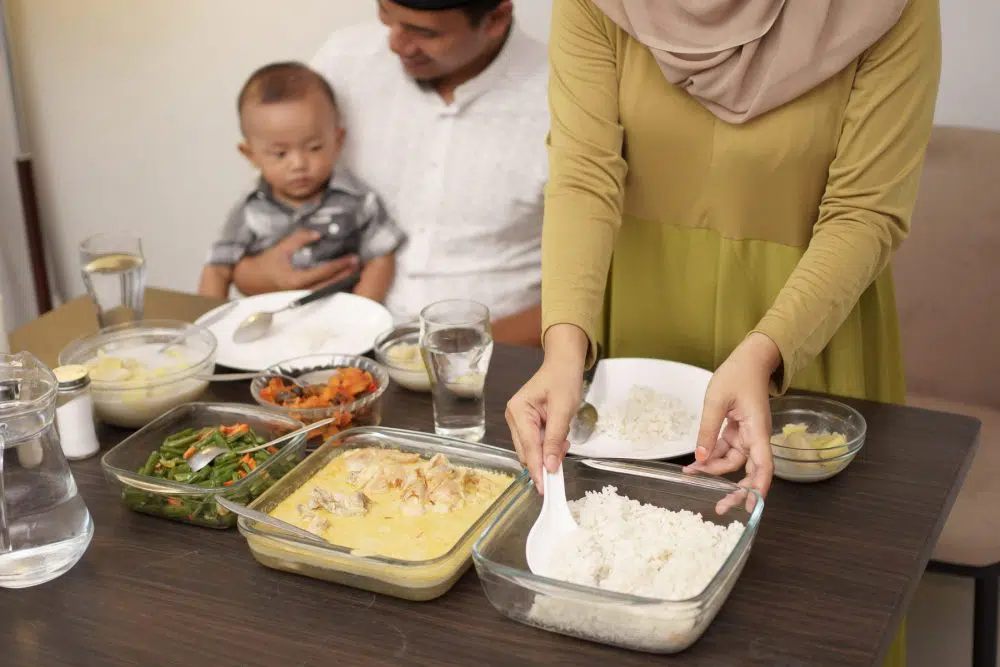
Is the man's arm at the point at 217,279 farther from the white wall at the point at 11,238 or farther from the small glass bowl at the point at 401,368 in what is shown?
the small glass bowl at the point at 401,368

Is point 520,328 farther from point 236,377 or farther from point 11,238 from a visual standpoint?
point 11,238

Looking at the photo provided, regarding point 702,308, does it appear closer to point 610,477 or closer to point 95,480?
point 610,477

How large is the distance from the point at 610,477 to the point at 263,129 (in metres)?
1.97

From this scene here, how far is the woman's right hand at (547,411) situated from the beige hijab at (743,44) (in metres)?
0.47

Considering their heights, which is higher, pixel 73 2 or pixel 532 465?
pixel 73 2

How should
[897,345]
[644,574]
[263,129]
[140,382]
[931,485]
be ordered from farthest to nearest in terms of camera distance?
[263,129] → [897,345] → [140,382] → [931,485] → [644,574]

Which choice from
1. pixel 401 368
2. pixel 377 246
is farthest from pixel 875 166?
pixel 377 246

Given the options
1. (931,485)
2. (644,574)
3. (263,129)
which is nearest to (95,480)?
(644,574)

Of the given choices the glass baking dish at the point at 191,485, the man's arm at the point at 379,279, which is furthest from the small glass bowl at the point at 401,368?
the man's arm at the point at 379,279

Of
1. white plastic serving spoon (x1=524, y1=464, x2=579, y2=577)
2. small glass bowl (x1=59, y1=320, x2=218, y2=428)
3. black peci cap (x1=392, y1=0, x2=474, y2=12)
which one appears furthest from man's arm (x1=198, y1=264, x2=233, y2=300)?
white plastic serving spoon (x1=524, y1=464, x2=579, y2=577)

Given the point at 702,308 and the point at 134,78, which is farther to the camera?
the point at 134,78

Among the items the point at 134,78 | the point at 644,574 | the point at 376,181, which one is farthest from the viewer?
the point at 134,78

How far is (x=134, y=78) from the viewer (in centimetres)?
312

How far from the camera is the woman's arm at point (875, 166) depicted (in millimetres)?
1438
